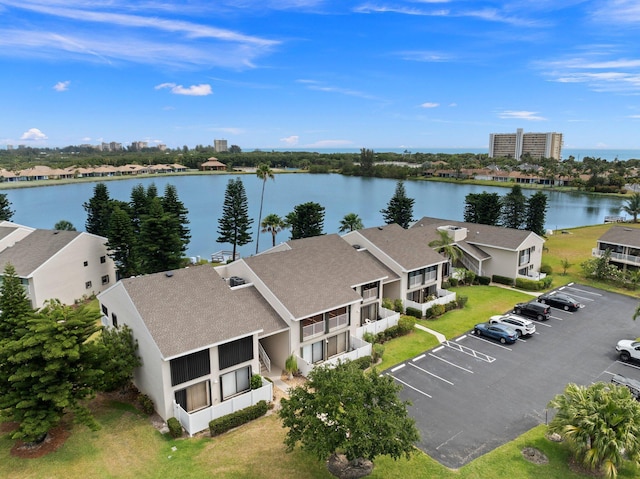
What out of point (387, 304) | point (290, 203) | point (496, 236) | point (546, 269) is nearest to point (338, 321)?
point (387, 304)

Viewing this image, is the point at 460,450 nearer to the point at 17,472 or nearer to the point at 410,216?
the point at 17,472

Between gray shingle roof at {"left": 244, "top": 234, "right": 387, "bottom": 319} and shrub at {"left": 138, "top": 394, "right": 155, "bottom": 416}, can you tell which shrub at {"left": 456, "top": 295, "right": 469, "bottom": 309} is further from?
shrub at {"left": 138, "top": 394, "right": 155, "bottom": 416}

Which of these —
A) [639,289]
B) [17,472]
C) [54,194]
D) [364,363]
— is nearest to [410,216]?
[639,289]

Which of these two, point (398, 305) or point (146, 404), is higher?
point (398, 305)

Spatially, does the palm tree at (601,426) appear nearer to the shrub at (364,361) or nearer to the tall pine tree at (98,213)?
the shrub at (364,361)

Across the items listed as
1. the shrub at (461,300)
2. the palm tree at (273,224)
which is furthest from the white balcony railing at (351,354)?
the palm tree at (273,224)

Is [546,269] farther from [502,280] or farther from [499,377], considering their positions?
[499,377]
